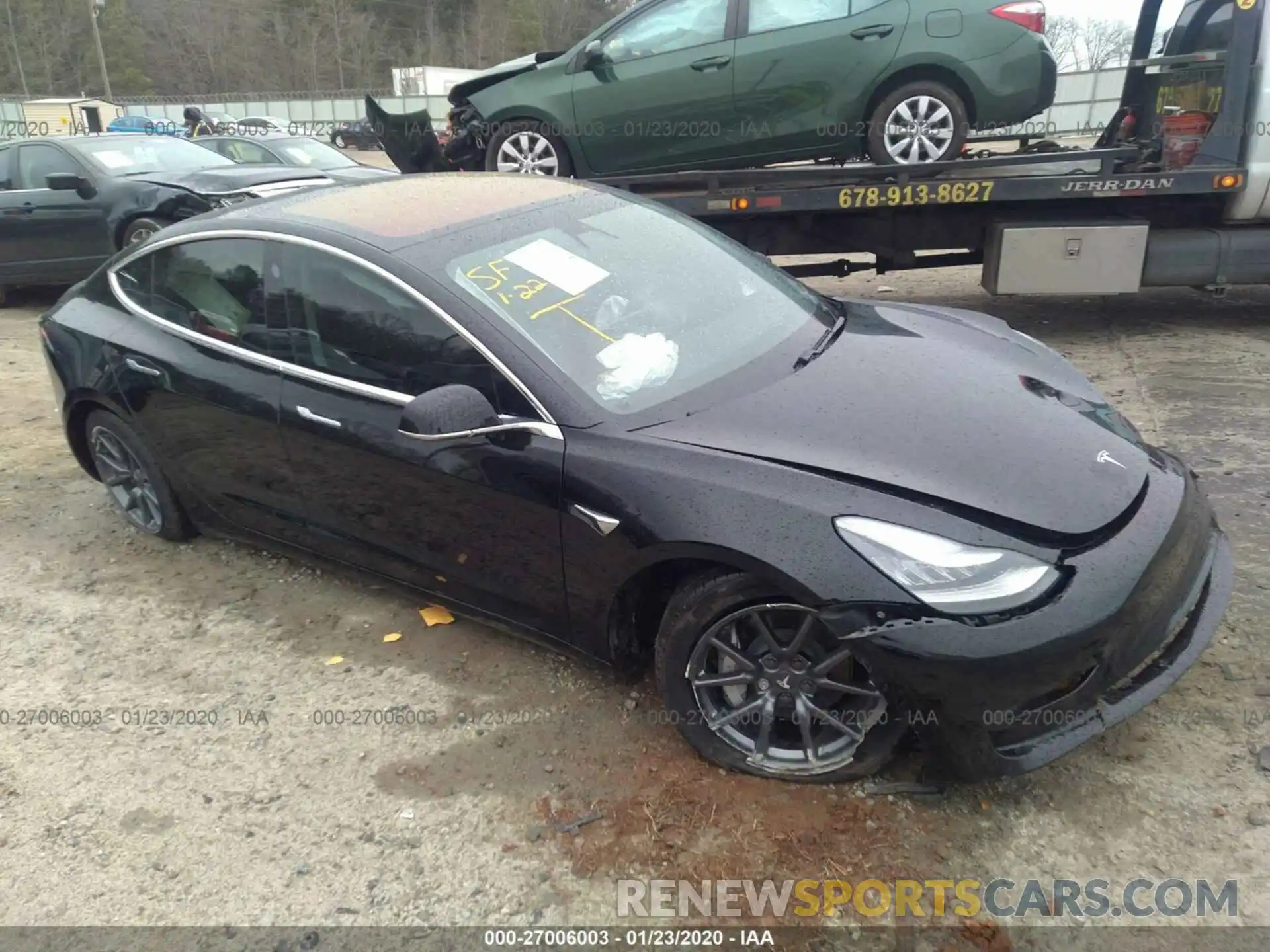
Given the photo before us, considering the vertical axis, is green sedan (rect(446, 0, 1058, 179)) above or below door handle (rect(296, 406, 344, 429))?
above

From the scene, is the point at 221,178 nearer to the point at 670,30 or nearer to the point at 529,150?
the point at 529,150

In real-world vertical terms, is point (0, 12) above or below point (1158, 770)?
above

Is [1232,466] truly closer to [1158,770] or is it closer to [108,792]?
[1158,770]

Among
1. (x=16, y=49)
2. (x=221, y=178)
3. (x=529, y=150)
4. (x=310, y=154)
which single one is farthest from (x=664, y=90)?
(x=16, y=49)

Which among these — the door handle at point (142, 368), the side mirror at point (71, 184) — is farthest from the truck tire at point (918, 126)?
the side mirror at point (71, 184)

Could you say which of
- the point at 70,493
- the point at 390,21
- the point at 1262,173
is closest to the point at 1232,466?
the point at 1262,173

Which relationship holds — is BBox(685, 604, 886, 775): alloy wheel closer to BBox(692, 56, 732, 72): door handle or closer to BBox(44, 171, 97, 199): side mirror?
BBox(692, 56, 732, 72): door handle

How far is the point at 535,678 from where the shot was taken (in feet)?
10.3

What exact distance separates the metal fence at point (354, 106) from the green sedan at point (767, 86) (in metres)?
0.67

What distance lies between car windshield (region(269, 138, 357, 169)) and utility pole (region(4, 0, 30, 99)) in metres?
63.5

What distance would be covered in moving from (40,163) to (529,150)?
16.4 ft

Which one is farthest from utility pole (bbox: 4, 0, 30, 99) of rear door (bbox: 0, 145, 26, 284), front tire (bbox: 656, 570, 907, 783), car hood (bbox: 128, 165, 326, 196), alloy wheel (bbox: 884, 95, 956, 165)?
front tire (bbox: 656, 570, 907, 783)

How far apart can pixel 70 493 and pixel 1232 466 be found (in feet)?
18.9

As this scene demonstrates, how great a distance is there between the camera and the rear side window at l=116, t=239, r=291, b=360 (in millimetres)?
3377
